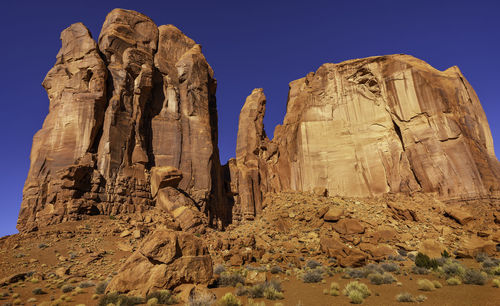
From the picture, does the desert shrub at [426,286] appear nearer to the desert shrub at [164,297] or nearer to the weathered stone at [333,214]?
the desert shrub at [164,297]

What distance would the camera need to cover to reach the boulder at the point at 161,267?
1169 cm

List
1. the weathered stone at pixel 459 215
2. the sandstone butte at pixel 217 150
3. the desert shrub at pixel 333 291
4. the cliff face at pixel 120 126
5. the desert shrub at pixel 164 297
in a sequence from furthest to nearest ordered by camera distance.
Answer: the cliff face at pixel 120 126
the sandstone butte at pixel 217 150
the weathered stone at pixel 459 215
the desert shrub at pixel 333 291
the desert shrub at pixel 164 297

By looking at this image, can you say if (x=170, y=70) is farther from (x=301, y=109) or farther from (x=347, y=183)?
(x=347, y=183)

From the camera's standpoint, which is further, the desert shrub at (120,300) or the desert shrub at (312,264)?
the desert shrub at (312,264)

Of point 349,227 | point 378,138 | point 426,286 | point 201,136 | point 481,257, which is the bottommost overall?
point 481,257

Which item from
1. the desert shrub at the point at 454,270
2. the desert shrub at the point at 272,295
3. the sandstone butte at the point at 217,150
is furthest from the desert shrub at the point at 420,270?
the desert shrub at the point at 272,295

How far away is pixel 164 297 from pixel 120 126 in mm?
26039

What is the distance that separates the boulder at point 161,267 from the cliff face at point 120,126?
18233mm

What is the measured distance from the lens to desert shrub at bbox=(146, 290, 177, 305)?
10641 mm

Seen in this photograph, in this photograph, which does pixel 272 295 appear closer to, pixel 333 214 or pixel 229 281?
pixel 229 281

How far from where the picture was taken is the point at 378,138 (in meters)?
38.3

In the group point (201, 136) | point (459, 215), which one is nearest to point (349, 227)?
point (459, 215)

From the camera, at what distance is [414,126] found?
1372 inches

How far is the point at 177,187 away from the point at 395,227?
24030 millimetres
